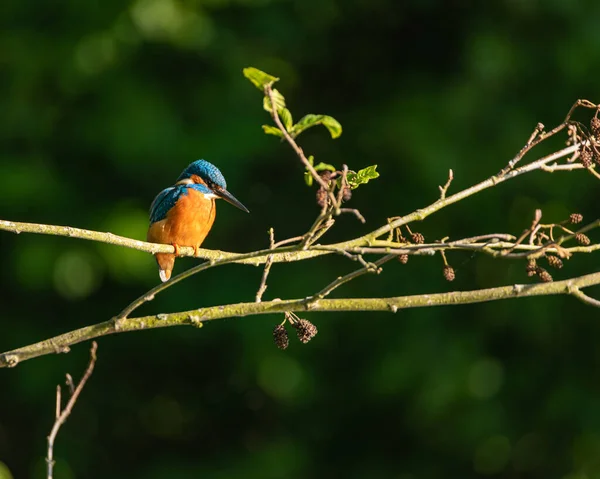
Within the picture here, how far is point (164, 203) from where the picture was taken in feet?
11.3

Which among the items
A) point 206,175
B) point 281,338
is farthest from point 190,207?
point 281,338

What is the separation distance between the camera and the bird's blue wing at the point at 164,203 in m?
3.37

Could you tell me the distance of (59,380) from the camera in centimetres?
545

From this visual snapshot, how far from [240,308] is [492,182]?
0.54m

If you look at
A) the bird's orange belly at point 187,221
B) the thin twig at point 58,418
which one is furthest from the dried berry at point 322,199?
the bird's orange belly at point 187,221

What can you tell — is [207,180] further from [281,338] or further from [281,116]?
[281,116]

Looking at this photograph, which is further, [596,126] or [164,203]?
[164,203]

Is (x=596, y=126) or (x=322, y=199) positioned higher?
(x=596, y=126)

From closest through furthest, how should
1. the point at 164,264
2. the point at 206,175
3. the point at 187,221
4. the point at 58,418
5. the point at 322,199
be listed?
the point at 322,199, the point at 58,418, the point at 187,221, the point at 206,175, the point at 164,264

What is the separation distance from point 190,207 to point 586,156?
1.73m

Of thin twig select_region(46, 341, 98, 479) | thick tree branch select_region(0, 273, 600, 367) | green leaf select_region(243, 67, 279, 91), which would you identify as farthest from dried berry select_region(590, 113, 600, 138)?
thin twig select_region(46, 341, 98, 479)

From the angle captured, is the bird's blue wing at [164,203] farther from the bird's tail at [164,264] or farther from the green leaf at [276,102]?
the green leaf at [276,102]

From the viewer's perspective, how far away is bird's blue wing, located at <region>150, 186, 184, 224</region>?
3.37 meters

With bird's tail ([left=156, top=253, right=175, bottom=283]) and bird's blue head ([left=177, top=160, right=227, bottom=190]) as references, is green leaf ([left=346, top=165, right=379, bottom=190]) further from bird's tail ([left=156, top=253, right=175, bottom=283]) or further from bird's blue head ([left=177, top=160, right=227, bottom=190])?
bird's tail ([left=156, top=253, right=175, bottom=283])
